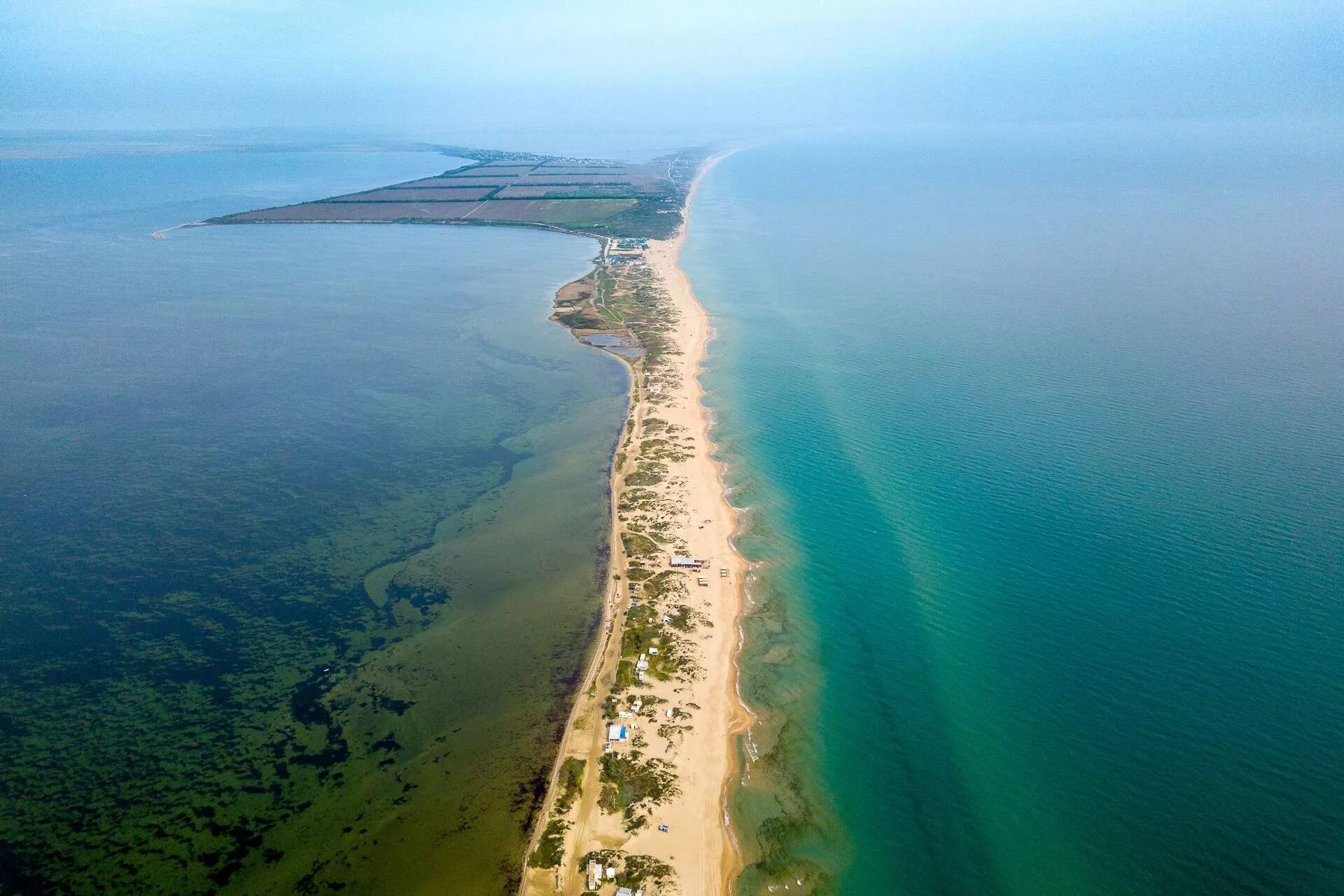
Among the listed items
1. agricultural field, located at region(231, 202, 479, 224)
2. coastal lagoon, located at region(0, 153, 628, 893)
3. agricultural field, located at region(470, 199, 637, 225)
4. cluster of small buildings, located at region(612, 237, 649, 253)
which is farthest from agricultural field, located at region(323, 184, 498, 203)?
coastal lagoon, located at region(0, 153, 628, 893)

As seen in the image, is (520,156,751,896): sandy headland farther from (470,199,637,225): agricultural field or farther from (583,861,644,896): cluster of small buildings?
(470,199,637,225): agricultural field

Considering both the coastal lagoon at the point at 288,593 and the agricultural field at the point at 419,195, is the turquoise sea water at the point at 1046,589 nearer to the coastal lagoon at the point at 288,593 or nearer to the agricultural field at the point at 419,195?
the coastal lagoon at the point at 288,593

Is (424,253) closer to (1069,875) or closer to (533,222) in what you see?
(533,222)

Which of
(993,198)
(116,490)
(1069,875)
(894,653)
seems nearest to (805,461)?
(894,653)

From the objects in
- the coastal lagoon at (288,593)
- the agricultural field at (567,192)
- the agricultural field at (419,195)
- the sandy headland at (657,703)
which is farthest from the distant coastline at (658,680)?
the agricultural field at (419,195)

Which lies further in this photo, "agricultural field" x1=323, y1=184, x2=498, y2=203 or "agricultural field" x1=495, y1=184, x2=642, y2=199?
"agricultural field" x1=323, y1=184, x2=498, y2=203
